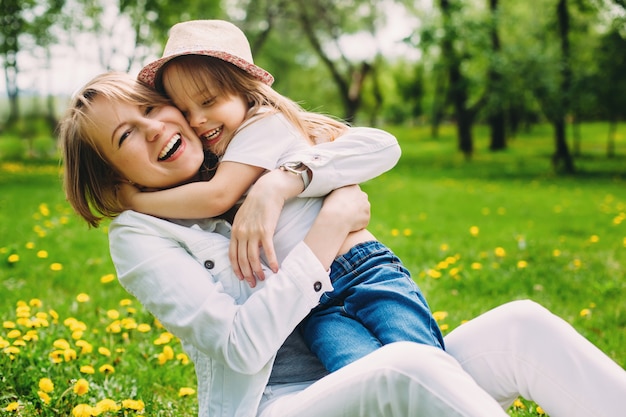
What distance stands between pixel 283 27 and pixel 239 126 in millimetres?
26423

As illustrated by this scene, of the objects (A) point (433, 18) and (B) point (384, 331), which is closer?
(B) point (384, 331)

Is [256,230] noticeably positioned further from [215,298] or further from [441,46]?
[441,46]

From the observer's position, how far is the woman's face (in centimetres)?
174

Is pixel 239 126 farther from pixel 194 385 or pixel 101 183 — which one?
pixel 194 385

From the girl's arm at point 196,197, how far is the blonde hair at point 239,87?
6.9 inches

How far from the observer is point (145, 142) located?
69.1 inches

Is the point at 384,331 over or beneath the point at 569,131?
over

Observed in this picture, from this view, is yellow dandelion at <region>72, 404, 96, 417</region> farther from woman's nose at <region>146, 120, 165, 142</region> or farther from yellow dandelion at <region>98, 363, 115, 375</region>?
woman's nose at <region>146, 120, 165, 142</region>

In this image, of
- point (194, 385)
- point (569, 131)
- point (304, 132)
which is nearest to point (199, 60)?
point (304, 132)

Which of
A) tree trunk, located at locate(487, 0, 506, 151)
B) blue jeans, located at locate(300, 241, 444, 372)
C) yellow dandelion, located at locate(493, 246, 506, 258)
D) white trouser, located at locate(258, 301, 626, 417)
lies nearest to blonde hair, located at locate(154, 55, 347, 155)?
blue jeans, located at locate(300, 241, 444, 372)

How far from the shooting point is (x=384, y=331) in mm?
1705

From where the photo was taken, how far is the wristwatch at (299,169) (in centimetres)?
185

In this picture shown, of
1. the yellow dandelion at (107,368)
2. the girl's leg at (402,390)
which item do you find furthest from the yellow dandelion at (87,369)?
the girl's leg at (402,390)

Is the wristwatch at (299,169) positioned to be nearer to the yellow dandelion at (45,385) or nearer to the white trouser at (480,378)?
the white trouser at (480,378)
